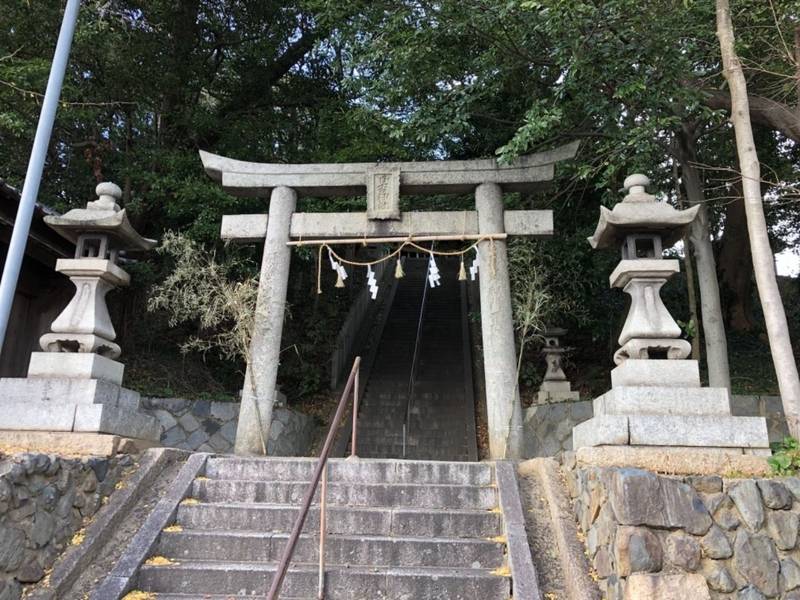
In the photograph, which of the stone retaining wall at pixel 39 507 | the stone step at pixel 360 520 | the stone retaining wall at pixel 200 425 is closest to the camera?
the stone retaining wall at pixel 39 507

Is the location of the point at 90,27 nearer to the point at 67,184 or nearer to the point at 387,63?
the point at 67,184

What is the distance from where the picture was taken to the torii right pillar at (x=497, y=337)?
6938 mm

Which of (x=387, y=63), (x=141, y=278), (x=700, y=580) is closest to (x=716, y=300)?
(x=700, y=580)

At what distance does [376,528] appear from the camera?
185 inches

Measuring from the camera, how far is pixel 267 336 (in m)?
7.46

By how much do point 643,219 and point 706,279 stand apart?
3028 mm

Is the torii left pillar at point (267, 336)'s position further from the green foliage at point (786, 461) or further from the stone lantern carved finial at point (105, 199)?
the green foliage at point (786, 461)

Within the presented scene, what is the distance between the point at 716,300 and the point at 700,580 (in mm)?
4712

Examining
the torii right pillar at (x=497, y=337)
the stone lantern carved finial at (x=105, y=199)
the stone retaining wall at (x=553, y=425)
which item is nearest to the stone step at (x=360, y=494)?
the torii right pillar at (x=497, y=337)

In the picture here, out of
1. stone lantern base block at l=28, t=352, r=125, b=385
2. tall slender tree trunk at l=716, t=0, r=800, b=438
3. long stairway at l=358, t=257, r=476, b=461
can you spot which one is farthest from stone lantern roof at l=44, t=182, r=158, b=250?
tall slender tree trunk at l=716, t=0, r=800, b=438

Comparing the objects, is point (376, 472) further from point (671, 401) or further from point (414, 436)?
point (414, 436)

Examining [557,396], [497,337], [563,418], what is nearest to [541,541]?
[497,337]

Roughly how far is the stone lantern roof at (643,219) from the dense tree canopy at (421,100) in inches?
59.4

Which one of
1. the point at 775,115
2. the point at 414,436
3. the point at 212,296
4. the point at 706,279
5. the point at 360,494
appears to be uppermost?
the point at 775,115
